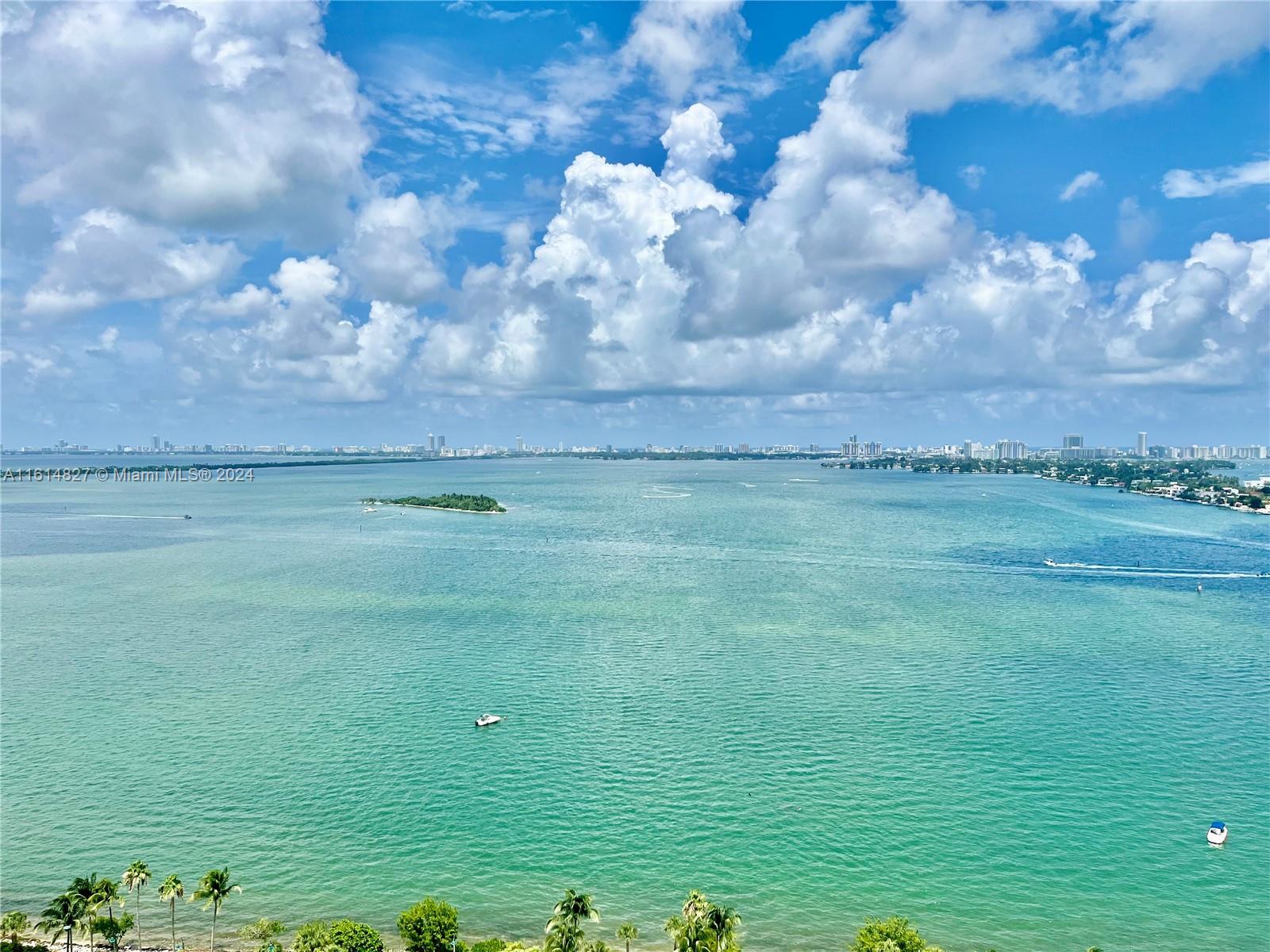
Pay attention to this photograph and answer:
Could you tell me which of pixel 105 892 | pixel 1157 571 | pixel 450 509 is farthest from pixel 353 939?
pixel 450 509

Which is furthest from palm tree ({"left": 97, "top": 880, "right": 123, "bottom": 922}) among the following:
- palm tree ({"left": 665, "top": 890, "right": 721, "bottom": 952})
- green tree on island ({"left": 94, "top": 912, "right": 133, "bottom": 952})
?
palm tree ({"left": 665, "top": 890, "right": 721, "bottom": 952})

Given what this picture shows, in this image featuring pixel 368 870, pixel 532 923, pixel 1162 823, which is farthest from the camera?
pixel 1162 823

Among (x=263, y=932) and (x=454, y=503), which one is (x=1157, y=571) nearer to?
(x=263, y=932)

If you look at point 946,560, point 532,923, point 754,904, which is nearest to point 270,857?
point 532,923

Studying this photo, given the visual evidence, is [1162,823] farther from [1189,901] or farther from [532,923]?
[532,923]

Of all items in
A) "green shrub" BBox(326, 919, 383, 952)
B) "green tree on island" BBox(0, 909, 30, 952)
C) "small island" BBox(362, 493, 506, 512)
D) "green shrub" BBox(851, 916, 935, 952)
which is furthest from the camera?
"small island" BBox(362, 493, 506, 512)

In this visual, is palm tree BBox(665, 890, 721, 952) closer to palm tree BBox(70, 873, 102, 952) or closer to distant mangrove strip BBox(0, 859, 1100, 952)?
distant mangrove strip BBox(0, 859, 1100, 952)
